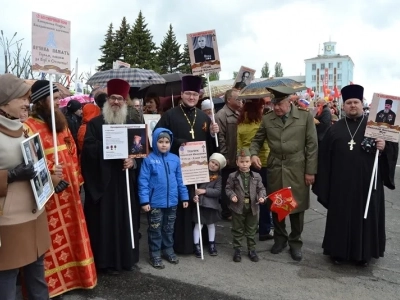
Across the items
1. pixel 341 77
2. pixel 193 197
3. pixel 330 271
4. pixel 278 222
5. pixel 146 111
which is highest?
pixel 341 77

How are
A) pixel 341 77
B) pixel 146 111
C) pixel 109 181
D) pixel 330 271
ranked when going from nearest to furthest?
pixel 109 181 < pixel 330 271 < pixel 146 111 < pixel 341 77

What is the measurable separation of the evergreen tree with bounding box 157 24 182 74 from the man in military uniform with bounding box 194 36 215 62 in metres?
44.6

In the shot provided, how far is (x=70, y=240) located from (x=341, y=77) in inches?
3876

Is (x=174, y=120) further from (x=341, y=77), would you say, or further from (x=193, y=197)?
(x=341, y=77)

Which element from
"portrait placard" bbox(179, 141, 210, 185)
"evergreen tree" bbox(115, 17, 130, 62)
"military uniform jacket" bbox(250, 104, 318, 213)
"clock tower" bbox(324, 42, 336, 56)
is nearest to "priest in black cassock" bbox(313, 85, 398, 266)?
"military uniform jacket" bbox(250, 104, 318, 213)

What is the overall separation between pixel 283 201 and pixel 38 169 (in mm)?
2924

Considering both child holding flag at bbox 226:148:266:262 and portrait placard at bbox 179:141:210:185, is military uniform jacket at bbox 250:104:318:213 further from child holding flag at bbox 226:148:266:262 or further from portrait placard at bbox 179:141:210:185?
portrait placard at bbox 179:141:210:185

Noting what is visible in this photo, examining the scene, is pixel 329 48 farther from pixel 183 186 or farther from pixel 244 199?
pixel 183 186

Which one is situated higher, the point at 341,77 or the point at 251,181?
the point at 341,77

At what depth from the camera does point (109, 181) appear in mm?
4266

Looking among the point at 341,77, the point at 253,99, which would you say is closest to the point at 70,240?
the point at 253,99

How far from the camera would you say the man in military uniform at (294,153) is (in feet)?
16.1

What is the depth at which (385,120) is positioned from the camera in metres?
4.44

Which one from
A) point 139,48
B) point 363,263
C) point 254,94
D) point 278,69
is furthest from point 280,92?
point 278,69
